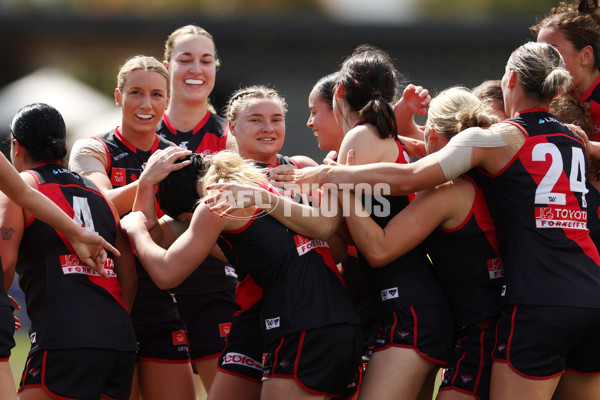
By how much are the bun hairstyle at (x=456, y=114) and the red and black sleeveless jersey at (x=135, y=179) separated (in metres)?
2.14

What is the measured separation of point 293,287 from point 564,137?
1697 mm

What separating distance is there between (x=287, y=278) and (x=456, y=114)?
1352 mm

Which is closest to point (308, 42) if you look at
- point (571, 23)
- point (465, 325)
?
point (571, 23)

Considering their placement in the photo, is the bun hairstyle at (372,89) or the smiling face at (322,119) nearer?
the bun hairstyle at (372,89)

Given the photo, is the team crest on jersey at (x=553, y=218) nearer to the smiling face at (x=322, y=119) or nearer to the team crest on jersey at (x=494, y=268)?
the team crest on jersey at (x=494, y=268)

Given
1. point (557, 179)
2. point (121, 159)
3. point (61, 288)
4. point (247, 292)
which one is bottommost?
point (247, 292)

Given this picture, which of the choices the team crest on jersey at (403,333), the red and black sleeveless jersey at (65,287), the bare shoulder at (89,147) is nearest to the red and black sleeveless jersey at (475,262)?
the team crest on jersey at (403,333)

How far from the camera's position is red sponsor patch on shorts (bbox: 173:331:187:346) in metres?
5.41

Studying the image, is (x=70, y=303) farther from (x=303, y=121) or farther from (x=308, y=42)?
(x=308, y=42)

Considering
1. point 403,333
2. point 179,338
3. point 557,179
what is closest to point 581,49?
point 557,179

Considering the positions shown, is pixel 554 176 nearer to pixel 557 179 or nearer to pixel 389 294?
pixel 557 179

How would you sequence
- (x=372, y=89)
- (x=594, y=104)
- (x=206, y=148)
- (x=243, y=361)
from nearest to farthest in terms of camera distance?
(x=243, y=361) → (x=372, y=89) → (x=594, y=104) → (x=206, y=148)

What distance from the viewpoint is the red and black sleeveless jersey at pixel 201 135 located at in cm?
617

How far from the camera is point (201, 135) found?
20.5 ft
